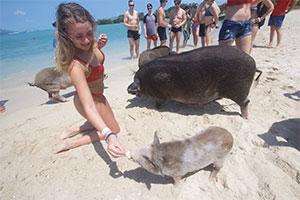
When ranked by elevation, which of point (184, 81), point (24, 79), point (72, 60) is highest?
point (72, 60)

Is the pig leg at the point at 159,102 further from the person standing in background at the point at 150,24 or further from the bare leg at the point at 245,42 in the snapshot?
the person standing in background at the point at 150,24

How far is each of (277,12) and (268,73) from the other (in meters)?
4.69

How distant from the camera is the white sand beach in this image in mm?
2072

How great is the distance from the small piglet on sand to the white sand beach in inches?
12.2

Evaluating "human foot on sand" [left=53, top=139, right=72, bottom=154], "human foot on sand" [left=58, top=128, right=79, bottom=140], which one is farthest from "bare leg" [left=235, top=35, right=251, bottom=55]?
"human foot on sand" [left=53, top=139, right=72, bottom=154]

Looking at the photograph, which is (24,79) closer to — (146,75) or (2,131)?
(2,131)

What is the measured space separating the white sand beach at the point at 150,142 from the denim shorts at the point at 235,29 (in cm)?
138

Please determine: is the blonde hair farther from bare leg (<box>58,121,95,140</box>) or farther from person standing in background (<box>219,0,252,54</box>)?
person standing in background (<box>219,0,252,54</box>)

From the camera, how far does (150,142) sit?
289 centimetres

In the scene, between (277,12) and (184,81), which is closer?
(184,81)

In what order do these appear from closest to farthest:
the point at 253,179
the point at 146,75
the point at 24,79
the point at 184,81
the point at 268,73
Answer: the point at 253,179 → the point at 184,81 → the point at 146,75 → the point at 268,73 → the point at 24,79

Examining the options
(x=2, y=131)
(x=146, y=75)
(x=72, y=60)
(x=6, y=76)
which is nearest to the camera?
(x=72, y=60)

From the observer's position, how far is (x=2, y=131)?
379 cm

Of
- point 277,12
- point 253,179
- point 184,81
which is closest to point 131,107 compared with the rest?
point 184,81
